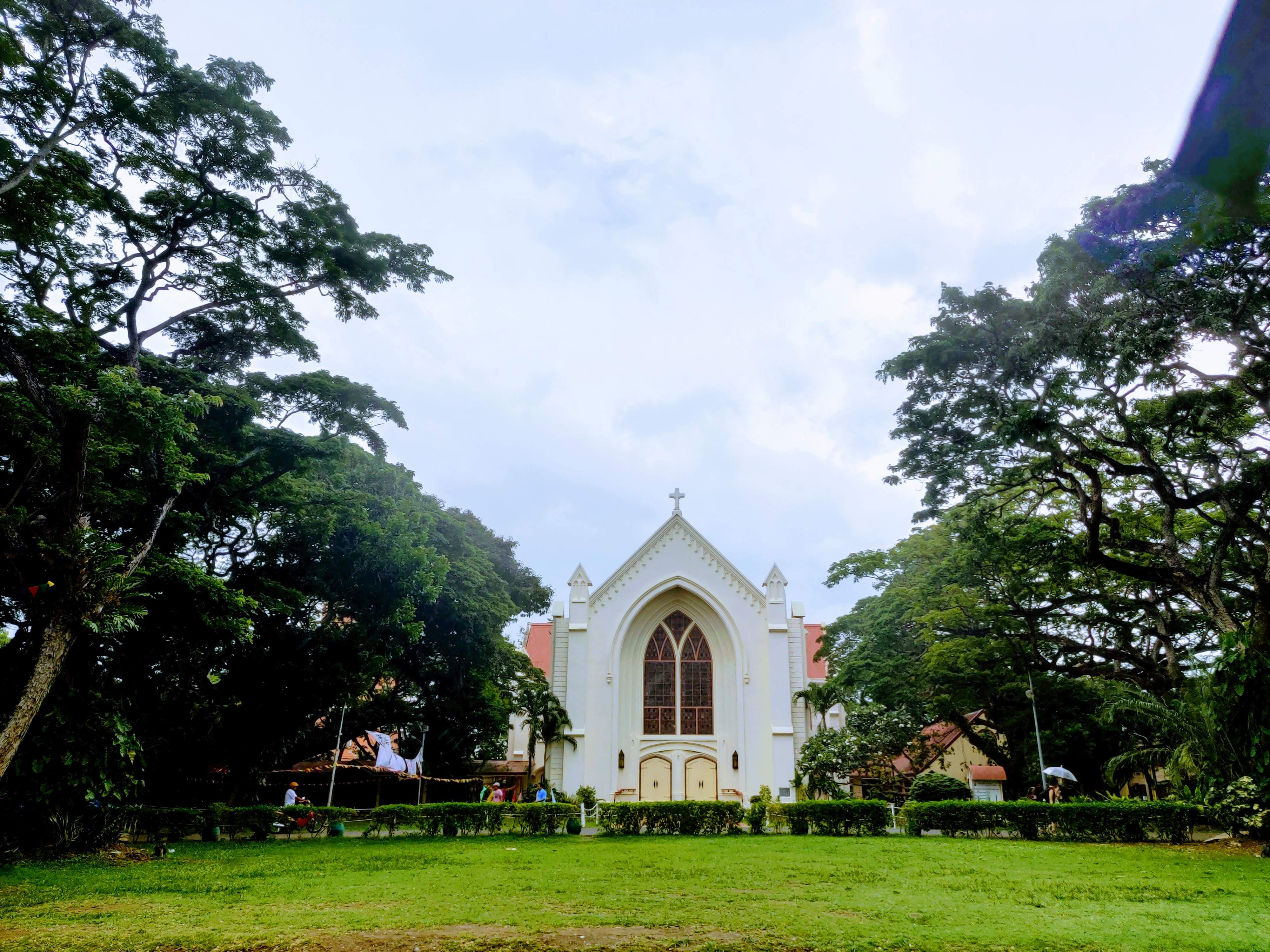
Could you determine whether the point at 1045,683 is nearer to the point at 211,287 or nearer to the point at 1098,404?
the point at 1098,404

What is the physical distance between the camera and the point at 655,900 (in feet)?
29.0

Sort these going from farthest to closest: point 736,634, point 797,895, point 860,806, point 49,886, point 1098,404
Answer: point 736,634 < point 860,806 < point 1098,404 < point 49,886 < point 797,895

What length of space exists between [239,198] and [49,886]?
1150cm

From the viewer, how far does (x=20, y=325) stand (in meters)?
12.7

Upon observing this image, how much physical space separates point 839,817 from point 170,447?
16.8m

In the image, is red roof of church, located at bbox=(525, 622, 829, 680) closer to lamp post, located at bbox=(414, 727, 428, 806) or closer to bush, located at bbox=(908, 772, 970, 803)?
lamp post, located at bbox=(414, 727, 428, 806)

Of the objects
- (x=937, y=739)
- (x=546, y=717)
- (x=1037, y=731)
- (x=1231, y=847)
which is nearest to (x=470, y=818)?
(x=546, y=717)

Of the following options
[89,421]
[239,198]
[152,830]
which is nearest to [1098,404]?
[239,198]

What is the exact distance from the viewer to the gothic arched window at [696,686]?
29438mm

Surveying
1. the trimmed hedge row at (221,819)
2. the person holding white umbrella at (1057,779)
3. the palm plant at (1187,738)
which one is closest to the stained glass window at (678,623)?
the person holding white umbrella at (1057,779)

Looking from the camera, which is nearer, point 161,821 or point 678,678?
point 161,821

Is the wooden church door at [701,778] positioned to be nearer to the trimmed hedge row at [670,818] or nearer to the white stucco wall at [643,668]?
the white stucco wall at [643,668]

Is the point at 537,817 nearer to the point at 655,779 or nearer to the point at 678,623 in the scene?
the point at 655,779

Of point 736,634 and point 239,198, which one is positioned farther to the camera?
point 736,634
